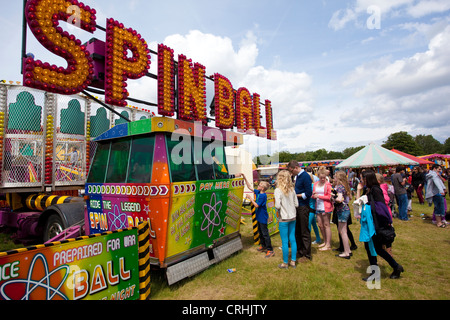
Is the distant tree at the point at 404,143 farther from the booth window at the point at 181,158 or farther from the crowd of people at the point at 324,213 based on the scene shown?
the booth window at the point at 181,158

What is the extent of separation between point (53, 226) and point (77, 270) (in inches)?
162

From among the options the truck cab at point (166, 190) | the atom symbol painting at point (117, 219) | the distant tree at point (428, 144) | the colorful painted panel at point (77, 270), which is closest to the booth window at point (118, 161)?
the truck cab at point (166, 190)

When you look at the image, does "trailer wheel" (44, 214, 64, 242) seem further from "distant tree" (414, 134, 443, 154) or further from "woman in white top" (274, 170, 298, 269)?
"distant tree" (414, 134, 443, 154)

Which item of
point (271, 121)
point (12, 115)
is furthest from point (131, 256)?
point (271, 121)

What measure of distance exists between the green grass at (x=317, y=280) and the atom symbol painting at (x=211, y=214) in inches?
34.4

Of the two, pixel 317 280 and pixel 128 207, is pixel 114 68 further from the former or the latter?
pixel 317 280

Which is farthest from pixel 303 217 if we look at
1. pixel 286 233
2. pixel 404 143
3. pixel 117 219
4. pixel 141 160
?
pixel 404 143

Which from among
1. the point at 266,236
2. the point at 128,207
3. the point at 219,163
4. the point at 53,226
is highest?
the point at 219,163

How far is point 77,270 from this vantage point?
2.96 meters

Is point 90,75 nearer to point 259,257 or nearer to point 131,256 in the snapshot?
point 131,256

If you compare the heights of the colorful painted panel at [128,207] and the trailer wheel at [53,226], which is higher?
the colorful painted panel at [128,207]

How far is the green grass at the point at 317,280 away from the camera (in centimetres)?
414
